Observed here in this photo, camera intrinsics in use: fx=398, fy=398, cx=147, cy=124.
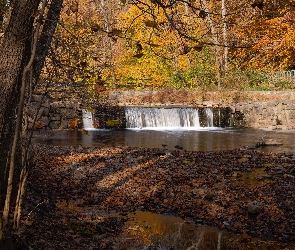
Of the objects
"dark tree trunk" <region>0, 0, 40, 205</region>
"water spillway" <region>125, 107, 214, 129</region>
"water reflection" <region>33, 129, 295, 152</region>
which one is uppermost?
"dark tree trunk" <region>0, 0, 40, 205</region>

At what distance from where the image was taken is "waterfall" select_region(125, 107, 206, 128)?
2198cm

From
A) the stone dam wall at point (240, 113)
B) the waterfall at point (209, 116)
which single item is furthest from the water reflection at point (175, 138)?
the waterfall at point (209, 116)

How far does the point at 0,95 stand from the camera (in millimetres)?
4059

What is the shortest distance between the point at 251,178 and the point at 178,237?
4043 millimetres

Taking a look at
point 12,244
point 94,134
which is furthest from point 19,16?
point 94,134

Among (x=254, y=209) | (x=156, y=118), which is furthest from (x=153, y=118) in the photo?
(x=254, y=209)

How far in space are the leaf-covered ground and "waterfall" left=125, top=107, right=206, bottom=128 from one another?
957 centimetres

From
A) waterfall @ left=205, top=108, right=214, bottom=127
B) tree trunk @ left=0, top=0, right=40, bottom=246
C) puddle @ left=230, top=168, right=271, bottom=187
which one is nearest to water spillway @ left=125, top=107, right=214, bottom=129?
waterfall @ left=205, top=108, right=214, bottom=127

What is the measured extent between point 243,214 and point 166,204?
4.92ft

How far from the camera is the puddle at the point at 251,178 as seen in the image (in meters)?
9.31

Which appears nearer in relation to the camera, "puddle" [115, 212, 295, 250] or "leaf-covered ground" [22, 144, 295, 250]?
"leaf-covered ground" [22, 144, 295, 250]

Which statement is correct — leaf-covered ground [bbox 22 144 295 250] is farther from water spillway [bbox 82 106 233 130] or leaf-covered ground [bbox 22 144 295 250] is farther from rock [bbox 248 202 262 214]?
water spillway [bbox 82 106 233 130]

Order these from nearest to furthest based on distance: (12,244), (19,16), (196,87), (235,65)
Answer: (12,244) → (19,16) → (196,87) → (235,65)

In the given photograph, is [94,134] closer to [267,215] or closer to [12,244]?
[267,215]
